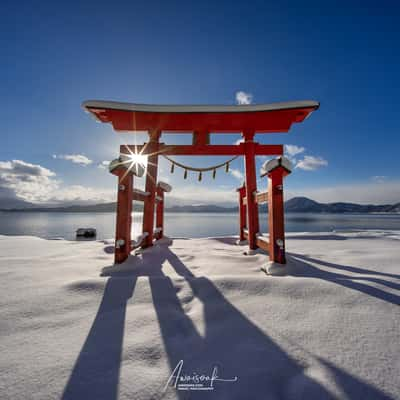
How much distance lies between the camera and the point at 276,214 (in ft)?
7.64

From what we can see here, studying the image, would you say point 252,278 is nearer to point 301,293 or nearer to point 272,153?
point 301,293

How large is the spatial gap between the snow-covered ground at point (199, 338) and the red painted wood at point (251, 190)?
1.89m

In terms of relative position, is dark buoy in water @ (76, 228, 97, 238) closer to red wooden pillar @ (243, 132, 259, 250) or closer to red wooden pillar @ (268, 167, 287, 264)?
red wooden pillar @ (243, 132, 259, 250)

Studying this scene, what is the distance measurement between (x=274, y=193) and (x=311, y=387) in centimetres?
187

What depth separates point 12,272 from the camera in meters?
2.00

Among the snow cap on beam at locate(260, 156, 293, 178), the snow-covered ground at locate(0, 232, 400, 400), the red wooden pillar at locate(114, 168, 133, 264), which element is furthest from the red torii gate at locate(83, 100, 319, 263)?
the snow-covered ground at locate(0, 232, 400, 400)

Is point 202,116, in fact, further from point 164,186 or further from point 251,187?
point 164,186

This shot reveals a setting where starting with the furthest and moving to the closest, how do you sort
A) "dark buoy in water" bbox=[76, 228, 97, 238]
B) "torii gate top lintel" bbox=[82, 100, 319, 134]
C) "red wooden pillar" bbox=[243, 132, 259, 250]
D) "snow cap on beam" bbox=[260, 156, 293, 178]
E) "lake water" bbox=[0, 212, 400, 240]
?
"lake water" bbox=[0, 212, 400, 240]
"dark buoy in water" bbox=[76, 228, 97, 238]
"red wooden pillar" bbox=[243, 132, 259, 250]
"torii gate top lintel" bbox=[82, 100, 319, 134]
"snow cap on beam" bbox=[260, 156, 293, 178]

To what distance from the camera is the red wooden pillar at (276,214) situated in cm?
233

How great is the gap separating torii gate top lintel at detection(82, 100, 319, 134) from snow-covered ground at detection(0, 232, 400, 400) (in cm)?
288

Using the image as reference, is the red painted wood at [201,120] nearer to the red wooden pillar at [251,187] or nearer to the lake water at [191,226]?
the red wooden pillar at [251,187]

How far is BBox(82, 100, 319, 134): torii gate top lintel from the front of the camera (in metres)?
3.34

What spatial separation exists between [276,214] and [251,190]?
1503mm

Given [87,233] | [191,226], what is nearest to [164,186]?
[87,233]
